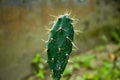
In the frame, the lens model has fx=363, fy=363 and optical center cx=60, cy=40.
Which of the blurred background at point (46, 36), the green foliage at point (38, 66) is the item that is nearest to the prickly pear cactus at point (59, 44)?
the blurred background at point (46, 36)

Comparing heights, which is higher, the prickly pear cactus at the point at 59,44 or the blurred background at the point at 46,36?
the blurred background at the point at 46,36

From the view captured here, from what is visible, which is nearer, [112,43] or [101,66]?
[101,66]

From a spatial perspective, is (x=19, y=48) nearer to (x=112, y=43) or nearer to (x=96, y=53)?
(x=96, y=53)

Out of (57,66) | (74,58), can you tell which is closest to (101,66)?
(74,58)

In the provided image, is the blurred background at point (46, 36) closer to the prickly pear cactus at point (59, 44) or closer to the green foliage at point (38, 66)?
the green foliage at point (38, 66)

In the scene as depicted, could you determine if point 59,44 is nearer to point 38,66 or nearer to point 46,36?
point 46,36
